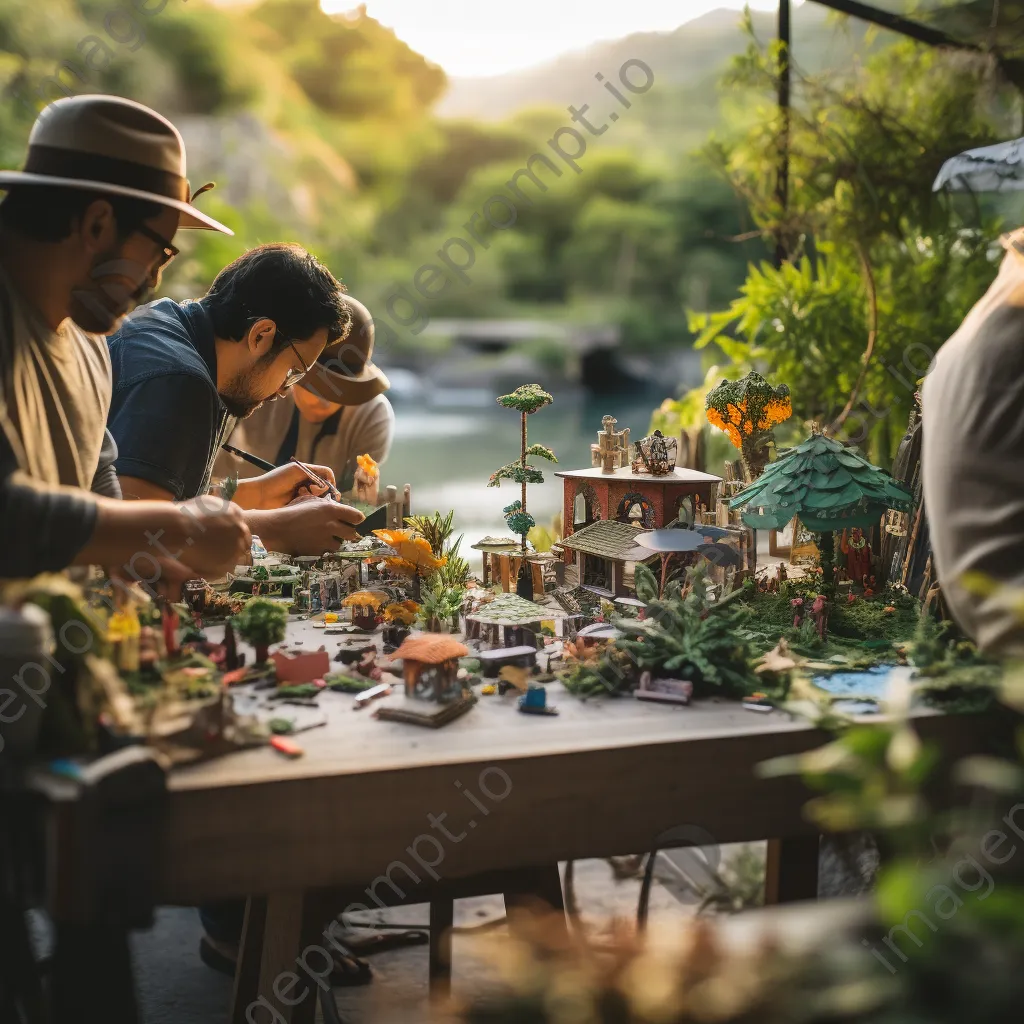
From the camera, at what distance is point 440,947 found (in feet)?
6.09

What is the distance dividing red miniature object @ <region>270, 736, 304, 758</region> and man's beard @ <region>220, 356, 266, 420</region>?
1.03 meters

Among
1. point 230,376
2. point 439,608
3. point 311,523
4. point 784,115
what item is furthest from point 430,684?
point 784,115

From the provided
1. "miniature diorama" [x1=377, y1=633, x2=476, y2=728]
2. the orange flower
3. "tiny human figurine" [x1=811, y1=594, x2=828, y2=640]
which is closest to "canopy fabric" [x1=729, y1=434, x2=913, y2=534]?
"tiny human figurine" [x1=811, y1=594, x2=828, y2=640]

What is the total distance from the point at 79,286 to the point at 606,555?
1.05 metres

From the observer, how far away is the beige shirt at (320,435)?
10.2ft

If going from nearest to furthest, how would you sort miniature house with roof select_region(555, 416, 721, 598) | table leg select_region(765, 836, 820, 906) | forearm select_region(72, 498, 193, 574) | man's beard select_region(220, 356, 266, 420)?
1. forearm select_region(72, 498, 193, 574)
2. table leg select_region(765, 836, 820, 906)
3. miniature house with roof select_region(555, 416, 721, 598)
4. man's beard select_region(220, 356, 266, 420)

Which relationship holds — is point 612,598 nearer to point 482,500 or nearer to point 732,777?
point 732,777

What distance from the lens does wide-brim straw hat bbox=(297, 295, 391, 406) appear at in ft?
9.22

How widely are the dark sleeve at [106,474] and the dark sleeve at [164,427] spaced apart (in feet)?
0.52

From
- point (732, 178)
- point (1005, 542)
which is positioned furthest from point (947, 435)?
point (732, 178)

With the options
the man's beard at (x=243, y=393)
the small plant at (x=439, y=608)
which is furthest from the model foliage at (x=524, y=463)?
the man's beard at (x=243, y=393)

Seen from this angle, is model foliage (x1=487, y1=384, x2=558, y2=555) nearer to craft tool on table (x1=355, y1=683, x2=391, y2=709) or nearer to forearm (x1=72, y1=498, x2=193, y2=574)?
craft tool on table (x1=355, y1=683, x2=391, y2=709)

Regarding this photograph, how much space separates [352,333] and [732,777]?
1.87 meters

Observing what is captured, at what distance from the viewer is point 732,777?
1365 millimetres
